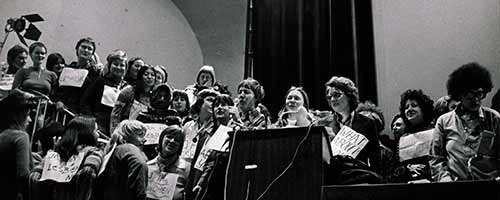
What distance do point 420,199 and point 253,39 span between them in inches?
165

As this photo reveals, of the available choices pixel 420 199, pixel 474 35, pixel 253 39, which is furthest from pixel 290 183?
pixel 253 39

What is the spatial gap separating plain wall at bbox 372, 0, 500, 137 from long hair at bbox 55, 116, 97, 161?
9.32ft

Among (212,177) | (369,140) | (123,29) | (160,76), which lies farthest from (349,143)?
(123,29)

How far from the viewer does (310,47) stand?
566cm

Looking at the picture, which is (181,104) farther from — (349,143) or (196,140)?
(349,143)

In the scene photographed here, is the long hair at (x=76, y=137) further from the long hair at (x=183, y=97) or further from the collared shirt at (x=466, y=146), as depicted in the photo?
the collared shirt at (x=466, y=146)

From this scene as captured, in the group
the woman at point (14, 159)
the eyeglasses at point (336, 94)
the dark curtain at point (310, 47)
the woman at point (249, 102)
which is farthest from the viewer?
the dark curtain at point (310, 47)

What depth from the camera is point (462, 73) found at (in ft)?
11.3

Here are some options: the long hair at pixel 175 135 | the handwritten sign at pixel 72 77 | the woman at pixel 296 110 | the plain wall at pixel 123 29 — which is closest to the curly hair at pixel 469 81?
the woman at pixel 296 110

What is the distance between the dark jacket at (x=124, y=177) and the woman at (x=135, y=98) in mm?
986

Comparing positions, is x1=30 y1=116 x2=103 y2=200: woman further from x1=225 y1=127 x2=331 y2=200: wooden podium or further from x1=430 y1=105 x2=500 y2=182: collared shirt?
x1=430 y1=105 x2=500 y2=182: collared shirt

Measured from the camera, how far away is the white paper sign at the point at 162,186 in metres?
3.32

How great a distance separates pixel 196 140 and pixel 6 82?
225 cm

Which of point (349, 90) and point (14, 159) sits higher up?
point (349, 90)
